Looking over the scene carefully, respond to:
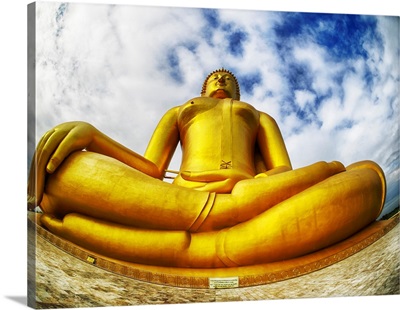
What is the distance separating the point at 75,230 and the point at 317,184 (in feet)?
7.00

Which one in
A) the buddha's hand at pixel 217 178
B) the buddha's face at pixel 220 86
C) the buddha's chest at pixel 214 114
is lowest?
the buddha's hand at pixel 217 178

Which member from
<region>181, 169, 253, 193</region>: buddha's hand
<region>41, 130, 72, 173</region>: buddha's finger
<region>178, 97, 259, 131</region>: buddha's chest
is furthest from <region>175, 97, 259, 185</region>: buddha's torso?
<region>41, 130, 72, 173</region>: buddha's finger

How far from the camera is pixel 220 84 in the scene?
8.79 meters

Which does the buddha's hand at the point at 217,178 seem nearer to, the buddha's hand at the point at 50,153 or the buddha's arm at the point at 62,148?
the buddha's arm at the point at 62,148

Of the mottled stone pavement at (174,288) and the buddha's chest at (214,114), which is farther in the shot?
the buddha's chest at (214,114)

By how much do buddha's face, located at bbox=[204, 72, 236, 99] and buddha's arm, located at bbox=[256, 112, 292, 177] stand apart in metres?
0.40

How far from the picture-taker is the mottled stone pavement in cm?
727

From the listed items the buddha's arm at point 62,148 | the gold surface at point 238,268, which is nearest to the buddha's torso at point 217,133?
the buddha's arm at point 62,148

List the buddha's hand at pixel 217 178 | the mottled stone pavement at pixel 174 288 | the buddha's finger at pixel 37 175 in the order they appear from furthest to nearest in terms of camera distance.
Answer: the buddha's hand at pixel 217 178
the buddha's finger at pixel 37 175
the mottled stone pavement at pixel 174 288

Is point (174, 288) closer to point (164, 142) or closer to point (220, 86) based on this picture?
point (164, 142)

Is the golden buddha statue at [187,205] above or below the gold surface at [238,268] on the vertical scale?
above

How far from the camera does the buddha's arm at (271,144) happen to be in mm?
8533

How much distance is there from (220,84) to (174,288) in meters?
2.22

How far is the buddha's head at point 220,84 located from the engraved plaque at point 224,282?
6.63 feet
